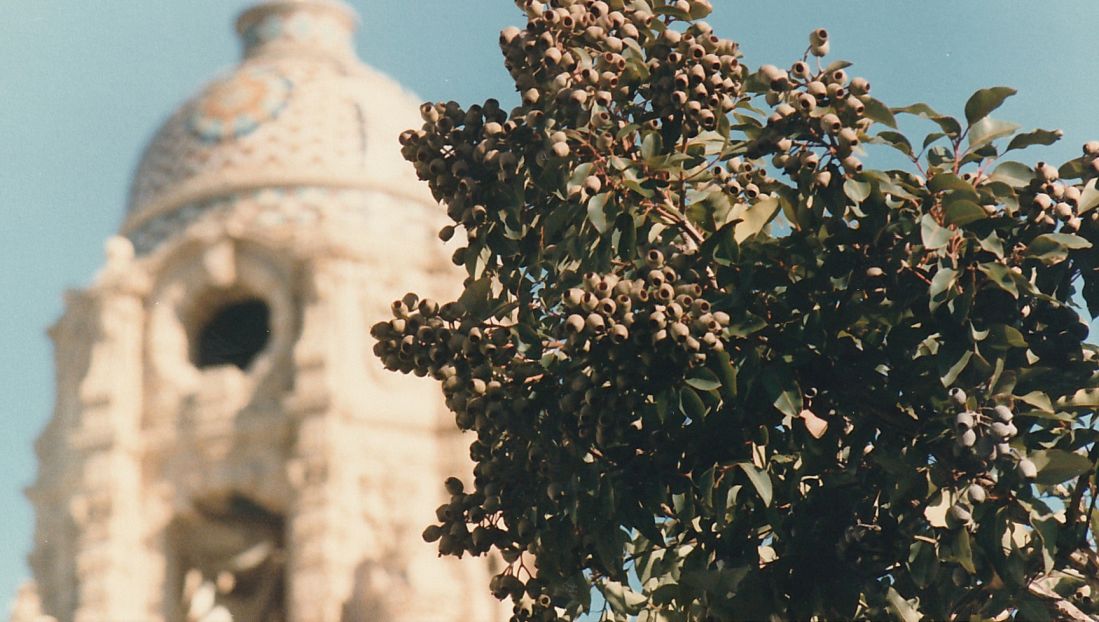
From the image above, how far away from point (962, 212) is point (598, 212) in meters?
1.53

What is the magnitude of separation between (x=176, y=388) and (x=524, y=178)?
30184mm

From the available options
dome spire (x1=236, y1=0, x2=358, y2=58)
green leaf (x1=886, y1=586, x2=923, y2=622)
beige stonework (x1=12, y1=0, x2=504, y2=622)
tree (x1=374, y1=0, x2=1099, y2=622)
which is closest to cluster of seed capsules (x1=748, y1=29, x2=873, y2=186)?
tree (x1=374, y1=0, x2=1099, y2=622)

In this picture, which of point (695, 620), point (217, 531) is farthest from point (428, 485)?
point (695, 620)

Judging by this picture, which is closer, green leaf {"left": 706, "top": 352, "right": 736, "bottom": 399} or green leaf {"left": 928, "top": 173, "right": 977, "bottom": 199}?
green leaf {"left": 706, "top": 352, "right": 736, "bottom": 399}

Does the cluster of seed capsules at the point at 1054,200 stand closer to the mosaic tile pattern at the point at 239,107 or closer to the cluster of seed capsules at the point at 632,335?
the cluster of seed capsules at the point at 632,335

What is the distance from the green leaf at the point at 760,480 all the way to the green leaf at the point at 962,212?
4.35 ft

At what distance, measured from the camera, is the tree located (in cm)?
925

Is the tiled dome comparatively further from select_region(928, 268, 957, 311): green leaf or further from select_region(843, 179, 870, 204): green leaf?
select_region(928, 268, 957, 311): green leaf

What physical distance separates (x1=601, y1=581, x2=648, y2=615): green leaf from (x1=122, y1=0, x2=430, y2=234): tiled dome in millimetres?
30451

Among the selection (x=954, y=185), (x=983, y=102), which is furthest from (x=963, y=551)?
(x=983, y=102)

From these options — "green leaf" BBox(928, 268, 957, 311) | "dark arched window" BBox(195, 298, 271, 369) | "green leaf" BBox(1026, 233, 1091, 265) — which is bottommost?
"green leaf" BBox(928, 268, 957, 311)

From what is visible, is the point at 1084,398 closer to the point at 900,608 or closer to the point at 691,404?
the point at 900,608

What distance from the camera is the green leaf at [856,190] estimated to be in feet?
30.6

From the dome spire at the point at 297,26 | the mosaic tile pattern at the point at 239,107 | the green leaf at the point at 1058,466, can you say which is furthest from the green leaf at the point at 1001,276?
the dome spire at the point at 297,26
